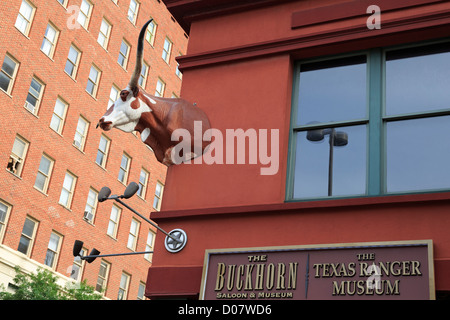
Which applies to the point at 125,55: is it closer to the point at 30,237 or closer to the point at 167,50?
the point at 167,50

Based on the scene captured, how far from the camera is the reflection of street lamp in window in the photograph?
814 centimetres

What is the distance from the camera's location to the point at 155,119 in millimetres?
8953

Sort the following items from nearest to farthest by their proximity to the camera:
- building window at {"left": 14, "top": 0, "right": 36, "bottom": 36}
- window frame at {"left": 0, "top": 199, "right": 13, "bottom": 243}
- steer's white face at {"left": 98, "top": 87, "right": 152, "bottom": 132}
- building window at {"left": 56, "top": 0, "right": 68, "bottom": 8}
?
steer's white face at {"left": 98, "top": 87, "right": 152, "bottom": 132}
window frame at {"left": 0, "top": 199, "right": 13, "bottom": 243}
building window at {"left": 14, "top": 0, "right": 36, "bottom": 36}
building window at {"left": 56, "top": 0, "right": 68, "bottom": 8}

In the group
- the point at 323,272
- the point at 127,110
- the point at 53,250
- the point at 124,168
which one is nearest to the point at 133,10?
the point at 124,168

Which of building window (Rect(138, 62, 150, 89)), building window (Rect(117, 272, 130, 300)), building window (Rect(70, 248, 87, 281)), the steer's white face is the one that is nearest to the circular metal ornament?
the steer's white face

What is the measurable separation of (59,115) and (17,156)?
4.31m

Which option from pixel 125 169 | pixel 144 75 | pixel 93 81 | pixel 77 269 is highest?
pixel 144 75

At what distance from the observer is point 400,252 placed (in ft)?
22.8

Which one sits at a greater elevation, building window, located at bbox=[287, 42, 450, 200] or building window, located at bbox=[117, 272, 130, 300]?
building window, located at bbox=[117, 272, 130, 300]

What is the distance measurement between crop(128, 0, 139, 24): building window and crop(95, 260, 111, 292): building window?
16441 millimetres

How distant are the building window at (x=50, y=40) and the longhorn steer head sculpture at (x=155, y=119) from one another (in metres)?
25.8

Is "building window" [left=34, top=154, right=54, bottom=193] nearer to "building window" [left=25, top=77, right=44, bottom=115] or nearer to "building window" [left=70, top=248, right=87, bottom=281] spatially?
"building window" [left=25, top=77, right=44, bottom=115]

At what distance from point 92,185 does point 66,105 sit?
15.8 ft
